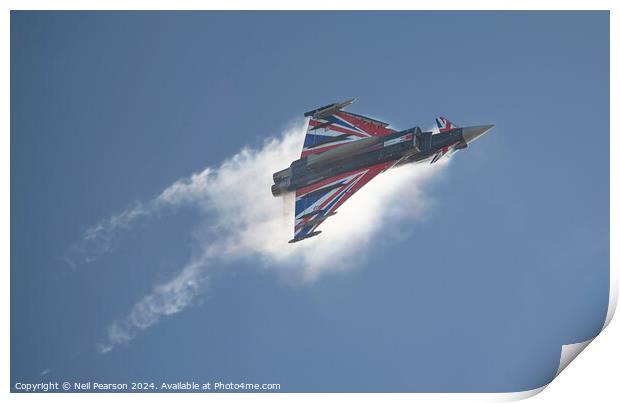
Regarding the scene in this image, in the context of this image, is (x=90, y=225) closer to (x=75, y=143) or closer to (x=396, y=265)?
(x=75, y=143)

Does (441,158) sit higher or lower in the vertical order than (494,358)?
higher

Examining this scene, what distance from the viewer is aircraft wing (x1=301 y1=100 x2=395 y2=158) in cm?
683

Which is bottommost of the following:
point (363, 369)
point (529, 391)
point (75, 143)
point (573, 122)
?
point (529, 391)

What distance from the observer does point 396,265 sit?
6.75m

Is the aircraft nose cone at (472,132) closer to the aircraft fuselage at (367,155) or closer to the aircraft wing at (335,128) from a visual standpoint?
the aircraft fuselage at (367,155)

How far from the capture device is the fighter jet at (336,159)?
6758mm

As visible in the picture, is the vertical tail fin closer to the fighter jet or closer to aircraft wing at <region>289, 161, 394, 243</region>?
the fighter jet

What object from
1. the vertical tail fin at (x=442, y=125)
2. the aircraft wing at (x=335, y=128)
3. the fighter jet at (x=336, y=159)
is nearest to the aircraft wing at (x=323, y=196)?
the fighter jet at (x=336, y=159)

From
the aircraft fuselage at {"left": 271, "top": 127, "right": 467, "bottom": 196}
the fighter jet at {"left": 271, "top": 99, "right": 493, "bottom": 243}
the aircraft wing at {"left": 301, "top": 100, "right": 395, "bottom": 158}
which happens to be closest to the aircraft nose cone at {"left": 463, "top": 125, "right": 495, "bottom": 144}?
the aircraft fuselage at {"left": 271, "top": 127, "right": 467, "bottom": 196}

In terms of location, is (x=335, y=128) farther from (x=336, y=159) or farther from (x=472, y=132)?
(x=472, y=132)

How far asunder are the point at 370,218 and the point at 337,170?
18.3 inches

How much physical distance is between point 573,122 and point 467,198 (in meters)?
1.02
